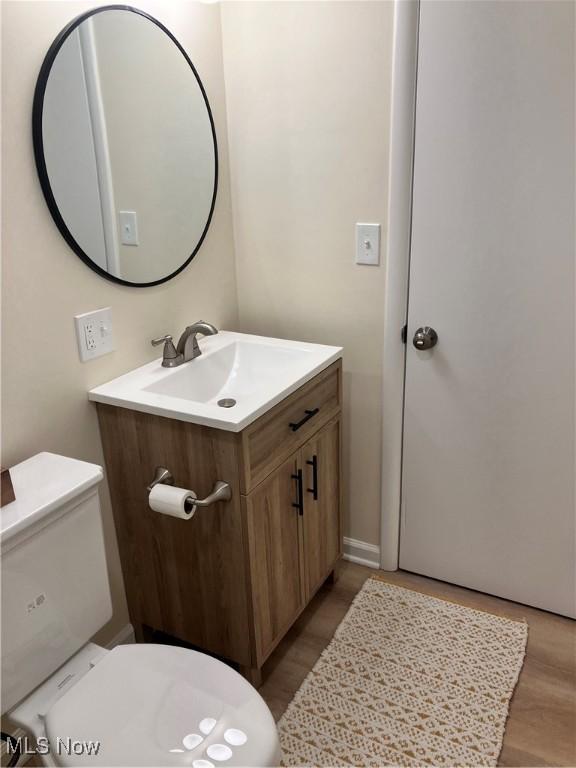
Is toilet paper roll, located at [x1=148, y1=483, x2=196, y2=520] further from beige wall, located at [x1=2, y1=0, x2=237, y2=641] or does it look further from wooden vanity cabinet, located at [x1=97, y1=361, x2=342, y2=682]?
beige wall, located at [x1=2, y1=0, x2=237, y2=641]

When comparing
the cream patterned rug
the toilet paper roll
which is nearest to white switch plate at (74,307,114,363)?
the toilet paper roll

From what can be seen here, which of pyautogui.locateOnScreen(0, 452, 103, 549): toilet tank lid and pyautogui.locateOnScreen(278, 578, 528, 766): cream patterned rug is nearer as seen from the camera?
pyautogui.locateOnScreen(0, 452, 103, 549): toilet tank lid

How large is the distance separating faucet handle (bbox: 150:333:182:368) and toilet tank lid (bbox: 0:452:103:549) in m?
0.43

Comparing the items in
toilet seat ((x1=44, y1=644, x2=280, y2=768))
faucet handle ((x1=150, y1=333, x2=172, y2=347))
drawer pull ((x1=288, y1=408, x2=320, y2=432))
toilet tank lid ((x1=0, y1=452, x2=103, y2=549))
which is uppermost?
faucet handle ((x1=150, y1=333, x2=172, y2=347))

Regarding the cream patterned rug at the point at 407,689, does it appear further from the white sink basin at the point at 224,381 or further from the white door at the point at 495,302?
the white sink basin at the point at 224,381

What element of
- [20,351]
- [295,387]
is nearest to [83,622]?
[20,351]

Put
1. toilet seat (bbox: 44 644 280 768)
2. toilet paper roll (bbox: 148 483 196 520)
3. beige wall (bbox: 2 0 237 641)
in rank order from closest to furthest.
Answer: toilet seat (bbox: 44 644 280 768) → beige wall (bbox: 2 0 237 641) → toilet paper roll (bbox: 148 483 196 520)

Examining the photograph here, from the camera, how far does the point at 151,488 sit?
1585 mm

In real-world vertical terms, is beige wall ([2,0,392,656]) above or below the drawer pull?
above

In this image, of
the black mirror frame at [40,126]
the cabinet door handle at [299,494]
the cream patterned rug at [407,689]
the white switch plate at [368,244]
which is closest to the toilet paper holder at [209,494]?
the cabinet door handle at [299,494]

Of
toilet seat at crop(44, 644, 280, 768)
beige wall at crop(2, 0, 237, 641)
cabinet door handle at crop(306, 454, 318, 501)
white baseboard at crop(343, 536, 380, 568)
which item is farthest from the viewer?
white baseboard at crop(343, 536, 380, 568)

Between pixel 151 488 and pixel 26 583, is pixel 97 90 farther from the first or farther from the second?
pixel 26 583

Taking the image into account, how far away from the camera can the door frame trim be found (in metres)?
1.70

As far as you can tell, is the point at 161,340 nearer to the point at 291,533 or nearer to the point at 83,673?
the point at 291,533
